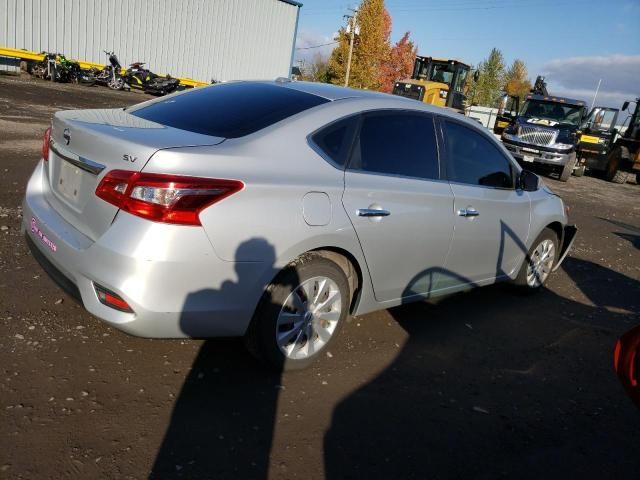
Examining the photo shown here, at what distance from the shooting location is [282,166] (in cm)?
281

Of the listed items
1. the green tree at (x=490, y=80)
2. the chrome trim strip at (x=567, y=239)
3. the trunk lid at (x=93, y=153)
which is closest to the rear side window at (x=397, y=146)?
the trunk lid at (x=93, y=153)

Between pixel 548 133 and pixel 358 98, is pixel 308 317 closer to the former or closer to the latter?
pixel 358 98

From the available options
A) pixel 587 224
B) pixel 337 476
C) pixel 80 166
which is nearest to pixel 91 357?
pixel 80 166

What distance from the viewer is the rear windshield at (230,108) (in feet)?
9.92

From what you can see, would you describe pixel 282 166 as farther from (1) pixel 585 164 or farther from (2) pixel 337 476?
(1) pixel 585 164

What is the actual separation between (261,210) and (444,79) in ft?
64.6

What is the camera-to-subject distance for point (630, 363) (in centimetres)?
213

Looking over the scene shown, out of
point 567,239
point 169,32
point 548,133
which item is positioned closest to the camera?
point 567,239

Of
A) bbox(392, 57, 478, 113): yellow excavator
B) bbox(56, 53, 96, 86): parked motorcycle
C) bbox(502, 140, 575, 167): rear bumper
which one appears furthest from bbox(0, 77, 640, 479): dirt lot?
bbox(56, 53, 96, 86): parked motorcycle

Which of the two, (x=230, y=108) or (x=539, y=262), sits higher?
(x=230, y=108)

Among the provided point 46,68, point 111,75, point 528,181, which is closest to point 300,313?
point 528,181

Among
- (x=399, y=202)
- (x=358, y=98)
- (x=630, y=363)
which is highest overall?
(x=358, y=98)

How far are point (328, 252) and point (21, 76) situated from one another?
24.0 m

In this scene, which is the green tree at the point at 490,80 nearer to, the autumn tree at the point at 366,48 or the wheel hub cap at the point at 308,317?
the autumn tree at the point at 366,48
